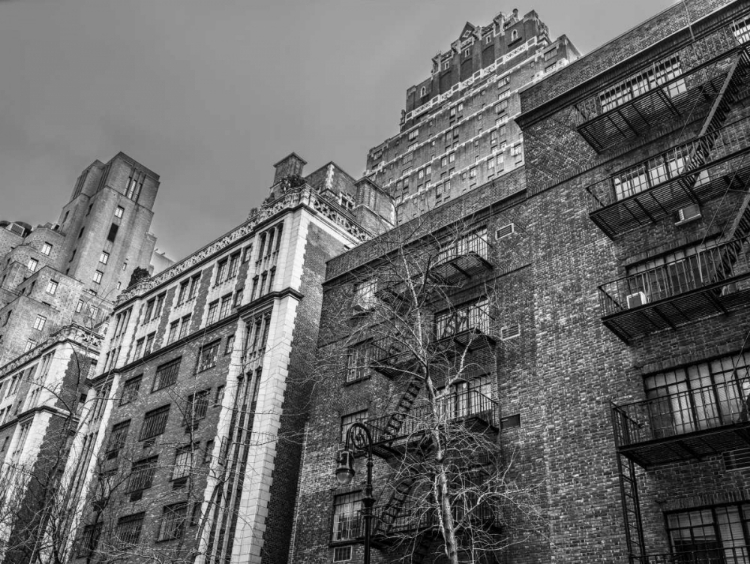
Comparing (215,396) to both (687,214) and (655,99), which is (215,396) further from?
(655,99)

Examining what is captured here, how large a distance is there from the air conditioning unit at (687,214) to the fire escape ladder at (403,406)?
34.0 feet

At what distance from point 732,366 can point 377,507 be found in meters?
12.4

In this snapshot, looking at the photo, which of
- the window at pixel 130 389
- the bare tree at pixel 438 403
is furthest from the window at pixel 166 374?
the bare tree at pixel 438 403

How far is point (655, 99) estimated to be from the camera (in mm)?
23625

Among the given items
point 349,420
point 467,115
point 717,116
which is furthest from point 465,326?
point 467,115

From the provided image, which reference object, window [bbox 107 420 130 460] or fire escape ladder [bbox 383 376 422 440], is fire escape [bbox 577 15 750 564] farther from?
window [bbox 107 420 130 460]

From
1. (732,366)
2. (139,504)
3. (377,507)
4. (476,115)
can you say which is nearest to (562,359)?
(732,366)

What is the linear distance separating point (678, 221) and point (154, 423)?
2880 centimetres

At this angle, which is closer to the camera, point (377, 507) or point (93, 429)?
point (377, 507)

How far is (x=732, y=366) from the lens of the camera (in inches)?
751

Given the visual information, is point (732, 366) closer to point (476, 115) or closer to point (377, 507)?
point (377, 507)

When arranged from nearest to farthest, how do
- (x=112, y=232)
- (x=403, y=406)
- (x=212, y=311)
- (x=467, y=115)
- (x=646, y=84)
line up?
1. (x=646, y=84)
2. (x=403, y=406)
3. (x=212, y=311)
4. (x=467, y=115)
5. (x=112, y=232)

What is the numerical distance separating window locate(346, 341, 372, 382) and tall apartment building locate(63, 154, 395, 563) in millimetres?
3296

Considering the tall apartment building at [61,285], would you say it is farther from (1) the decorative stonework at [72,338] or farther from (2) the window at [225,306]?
(2) the window at [225,306]
